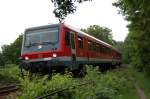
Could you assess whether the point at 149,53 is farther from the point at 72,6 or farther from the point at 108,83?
the point at 108,83

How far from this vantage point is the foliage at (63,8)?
84.2 ft

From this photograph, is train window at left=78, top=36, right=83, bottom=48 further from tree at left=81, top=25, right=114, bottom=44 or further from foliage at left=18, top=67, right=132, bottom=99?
tree at left=81, top=25, right=114, bottom=44

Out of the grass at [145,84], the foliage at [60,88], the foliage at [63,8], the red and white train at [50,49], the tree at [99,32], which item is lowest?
the grass at [145,84]

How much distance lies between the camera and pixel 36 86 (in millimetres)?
13844

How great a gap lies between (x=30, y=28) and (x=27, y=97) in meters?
13.0

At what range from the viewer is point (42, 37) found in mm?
24594

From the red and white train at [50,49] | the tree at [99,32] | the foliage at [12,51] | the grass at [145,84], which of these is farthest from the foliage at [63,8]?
the tree at [99,32]

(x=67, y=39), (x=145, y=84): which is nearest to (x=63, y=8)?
(x=67, y=39)

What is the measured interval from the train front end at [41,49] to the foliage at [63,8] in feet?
4.67

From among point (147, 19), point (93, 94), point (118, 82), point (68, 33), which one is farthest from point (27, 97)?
point (147, 19)

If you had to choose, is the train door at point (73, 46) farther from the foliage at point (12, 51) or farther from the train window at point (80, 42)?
the foliage at point (12, 51)

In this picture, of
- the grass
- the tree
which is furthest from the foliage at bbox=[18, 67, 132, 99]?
the tree

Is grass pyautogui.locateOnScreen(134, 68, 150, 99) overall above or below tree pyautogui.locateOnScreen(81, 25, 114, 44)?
below

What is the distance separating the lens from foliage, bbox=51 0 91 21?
2566cm
